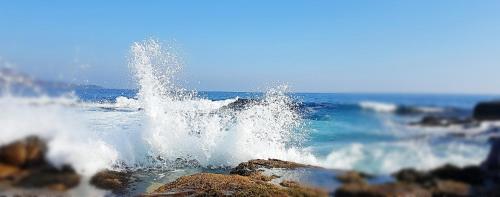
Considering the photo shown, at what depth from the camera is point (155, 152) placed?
93.7 feet

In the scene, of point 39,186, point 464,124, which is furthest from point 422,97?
point 39,186

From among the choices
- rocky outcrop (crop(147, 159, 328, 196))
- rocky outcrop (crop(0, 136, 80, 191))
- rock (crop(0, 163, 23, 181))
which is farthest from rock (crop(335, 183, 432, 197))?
rocky outcrop (crop(147, 159, 328, 196))

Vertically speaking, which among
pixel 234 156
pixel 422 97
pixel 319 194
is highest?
pixel 422 97

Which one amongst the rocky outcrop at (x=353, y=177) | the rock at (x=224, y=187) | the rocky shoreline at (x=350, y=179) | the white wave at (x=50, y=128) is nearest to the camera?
the rocky shoreline at (x=350, y=179)

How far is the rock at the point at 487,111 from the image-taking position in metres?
5.53

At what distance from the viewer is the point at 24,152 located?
473cm

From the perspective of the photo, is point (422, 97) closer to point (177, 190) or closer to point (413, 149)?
point (413, 149)

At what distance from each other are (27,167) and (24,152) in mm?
138

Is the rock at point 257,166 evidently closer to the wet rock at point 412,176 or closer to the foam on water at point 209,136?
the foam on water at point 209,136

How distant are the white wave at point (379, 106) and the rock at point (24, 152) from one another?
3.23 m

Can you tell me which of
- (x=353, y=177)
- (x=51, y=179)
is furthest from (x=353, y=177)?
(x=51, y=179)

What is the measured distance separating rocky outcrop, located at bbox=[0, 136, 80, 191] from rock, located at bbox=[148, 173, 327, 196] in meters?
11.3

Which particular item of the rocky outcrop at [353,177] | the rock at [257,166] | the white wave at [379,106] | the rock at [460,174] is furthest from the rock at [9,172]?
the rock at [257,166]

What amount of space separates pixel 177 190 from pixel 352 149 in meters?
12.9
